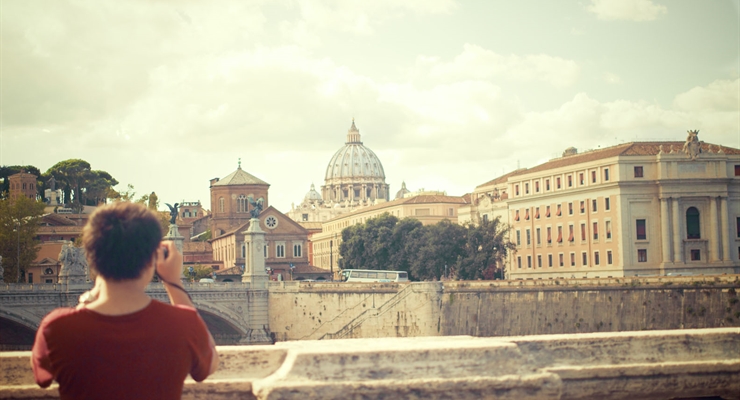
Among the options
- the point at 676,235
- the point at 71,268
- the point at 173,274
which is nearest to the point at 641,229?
the point at 676,235

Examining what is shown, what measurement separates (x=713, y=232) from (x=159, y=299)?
121ft

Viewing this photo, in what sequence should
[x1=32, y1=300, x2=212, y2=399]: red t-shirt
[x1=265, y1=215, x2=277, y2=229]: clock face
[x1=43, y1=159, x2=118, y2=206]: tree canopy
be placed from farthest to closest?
[x1=43, y1=159, x2=118, y2=206]: tree canopy, [x1=265, y1=215, x2=277, y2=229]: clock face, [x1=32, y1=300, x2=212, y2=399]: red t-shirt

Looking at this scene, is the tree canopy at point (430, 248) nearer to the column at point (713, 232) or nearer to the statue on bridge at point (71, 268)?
the column at point (713, 232)

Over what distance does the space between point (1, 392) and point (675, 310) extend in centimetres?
5119

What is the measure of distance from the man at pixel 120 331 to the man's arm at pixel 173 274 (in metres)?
0.09

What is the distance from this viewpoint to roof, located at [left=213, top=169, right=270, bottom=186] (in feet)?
340

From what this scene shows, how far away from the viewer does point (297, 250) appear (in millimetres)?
91625

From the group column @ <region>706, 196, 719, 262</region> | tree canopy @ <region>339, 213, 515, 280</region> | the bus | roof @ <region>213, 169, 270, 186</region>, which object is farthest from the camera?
roof @ <region>213, 169, 270, 186</region>

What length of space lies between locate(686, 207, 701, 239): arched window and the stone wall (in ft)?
49.5

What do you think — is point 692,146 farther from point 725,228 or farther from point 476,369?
point 476,369

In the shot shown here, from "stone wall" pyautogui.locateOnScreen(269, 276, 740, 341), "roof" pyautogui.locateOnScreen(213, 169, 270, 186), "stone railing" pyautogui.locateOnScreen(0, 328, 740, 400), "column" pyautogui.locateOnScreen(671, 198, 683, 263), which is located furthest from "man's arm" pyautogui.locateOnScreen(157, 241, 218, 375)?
"roof" pyautogui.locateOnScreen(213, 169, 270, 186)

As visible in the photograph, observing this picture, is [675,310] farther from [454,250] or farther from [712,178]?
[454,250]

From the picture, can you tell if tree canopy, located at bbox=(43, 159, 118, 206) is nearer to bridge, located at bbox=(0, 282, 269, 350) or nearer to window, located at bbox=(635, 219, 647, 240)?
bridge, located at bbox=(0, 282, 269, 350)

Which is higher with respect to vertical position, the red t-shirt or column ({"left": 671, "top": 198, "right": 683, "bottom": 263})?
column ({"left": 671, "top": 198, "right": 683, "bottom": 263})
